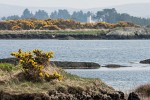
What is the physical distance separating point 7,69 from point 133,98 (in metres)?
5.67

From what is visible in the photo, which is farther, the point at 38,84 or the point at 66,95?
the point at 38,84

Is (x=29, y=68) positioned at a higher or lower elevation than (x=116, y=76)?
higher

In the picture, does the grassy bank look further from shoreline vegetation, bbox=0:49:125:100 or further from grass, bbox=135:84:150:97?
grass, bbox=135:84:150:97

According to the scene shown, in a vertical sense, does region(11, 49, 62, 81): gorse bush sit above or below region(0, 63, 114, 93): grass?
above

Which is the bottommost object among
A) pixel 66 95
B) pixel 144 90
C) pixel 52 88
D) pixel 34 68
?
pixel 144 90

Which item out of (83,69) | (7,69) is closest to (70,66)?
(83,69)

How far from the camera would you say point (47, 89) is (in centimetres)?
2709

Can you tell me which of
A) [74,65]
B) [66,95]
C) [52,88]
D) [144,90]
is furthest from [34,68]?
[74,65]

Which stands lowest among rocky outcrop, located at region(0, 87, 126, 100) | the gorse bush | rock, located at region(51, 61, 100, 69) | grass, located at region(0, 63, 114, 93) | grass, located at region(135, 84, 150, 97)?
rock, located at region(51, 61, 100, 69)

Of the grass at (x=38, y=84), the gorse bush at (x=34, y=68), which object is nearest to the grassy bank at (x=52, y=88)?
the grass at (x=38, y=84)

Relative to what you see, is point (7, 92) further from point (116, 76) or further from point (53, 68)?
point (116, 76)

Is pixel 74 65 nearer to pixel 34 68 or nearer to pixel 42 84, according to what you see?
pixel 34 68

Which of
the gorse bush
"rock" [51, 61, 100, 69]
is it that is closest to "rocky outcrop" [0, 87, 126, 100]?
the gorse bush

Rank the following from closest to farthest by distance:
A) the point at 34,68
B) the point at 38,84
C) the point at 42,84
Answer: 1. the point at 38,84
2. the point at 42,84
3. the point at 34,68
